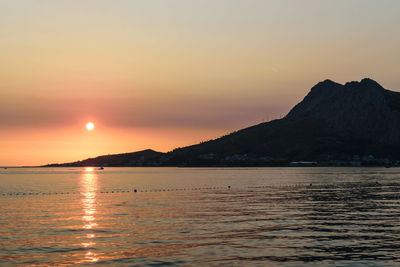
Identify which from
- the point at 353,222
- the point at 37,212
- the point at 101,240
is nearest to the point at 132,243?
the point at 101,240

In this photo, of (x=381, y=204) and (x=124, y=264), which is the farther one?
(x=381, y=204)

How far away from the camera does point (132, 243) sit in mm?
50438

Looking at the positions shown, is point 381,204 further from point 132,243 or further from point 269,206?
point 132,243

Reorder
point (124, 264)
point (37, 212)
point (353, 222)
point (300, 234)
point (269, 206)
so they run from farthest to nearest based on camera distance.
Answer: point (269, 206), point (37, 212), point (353, 222), point (300, 234), point (124, 264)

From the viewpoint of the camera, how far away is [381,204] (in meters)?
93.0

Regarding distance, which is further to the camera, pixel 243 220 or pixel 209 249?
pixel 243 220

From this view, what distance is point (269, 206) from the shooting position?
294ft

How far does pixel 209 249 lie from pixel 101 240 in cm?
1361

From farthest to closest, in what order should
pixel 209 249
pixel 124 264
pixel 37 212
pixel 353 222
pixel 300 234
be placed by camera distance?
pixel 37 212 < pixel 353 222 < pixel 300 234 < pixel 209 249 < pixel 124 264

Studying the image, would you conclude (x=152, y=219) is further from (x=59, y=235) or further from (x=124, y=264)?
(x=124, y=264)

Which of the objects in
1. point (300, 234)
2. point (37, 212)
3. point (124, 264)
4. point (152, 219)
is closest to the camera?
point (124, 264)

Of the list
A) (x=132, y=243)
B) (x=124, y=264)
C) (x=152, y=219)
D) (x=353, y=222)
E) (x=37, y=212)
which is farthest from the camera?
(x=37, y=212)

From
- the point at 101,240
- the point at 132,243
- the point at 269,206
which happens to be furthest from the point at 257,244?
the point at 269,206

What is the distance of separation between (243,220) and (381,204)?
39522 mm
